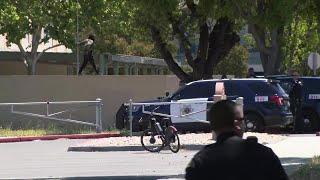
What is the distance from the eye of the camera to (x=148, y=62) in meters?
39.2

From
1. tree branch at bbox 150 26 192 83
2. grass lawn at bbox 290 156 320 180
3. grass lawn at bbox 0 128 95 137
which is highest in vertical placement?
tree branch at bbox 150 26 192 83

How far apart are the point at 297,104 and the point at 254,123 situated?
5.47 feet

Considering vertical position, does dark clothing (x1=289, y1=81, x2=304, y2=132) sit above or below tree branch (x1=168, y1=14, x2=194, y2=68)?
below

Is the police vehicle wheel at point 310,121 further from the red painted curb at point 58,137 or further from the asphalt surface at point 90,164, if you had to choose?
the asphalt surface at point 90,164

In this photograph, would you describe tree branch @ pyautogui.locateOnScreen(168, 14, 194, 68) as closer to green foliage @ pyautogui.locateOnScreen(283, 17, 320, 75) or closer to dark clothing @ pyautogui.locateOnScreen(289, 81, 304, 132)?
dark clothing @ pyautogui.locateOnScreen(289, 81, 304, 132)

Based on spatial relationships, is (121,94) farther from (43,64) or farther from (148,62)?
(43,64)

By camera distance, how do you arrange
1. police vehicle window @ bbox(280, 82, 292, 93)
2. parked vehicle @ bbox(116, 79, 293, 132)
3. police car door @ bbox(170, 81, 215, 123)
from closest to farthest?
police car door @ bbox(170, 81, 215, 123) → parked vehicle @ bbox(116, 79, 293, 132) → police vehicle window @ bbox(280, 82, 292, 93)

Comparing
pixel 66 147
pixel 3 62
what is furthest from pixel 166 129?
pixel 3 62

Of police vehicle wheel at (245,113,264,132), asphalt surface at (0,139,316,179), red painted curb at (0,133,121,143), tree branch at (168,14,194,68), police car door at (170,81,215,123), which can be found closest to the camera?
asphalt surface at (0,139,316,179)

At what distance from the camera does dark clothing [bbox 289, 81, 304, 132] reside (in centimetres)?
2275

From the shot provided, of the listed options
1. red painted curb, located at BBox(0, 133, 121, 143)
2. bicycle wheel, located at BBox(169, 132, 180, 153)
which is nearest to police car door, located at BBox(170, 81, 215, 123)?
red painted curb, located at BBox(0, 133, 121, 143)

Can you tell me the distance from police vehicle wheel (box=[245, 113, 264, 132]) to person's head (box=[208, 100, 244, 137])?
1826 centimetres

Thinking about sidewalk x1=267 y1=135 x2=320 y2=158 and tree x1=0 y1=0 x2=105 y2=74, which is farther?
tree x1=0 y1=0 x2=105 y2=74

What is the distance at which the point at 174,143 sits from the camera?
57.0ft
